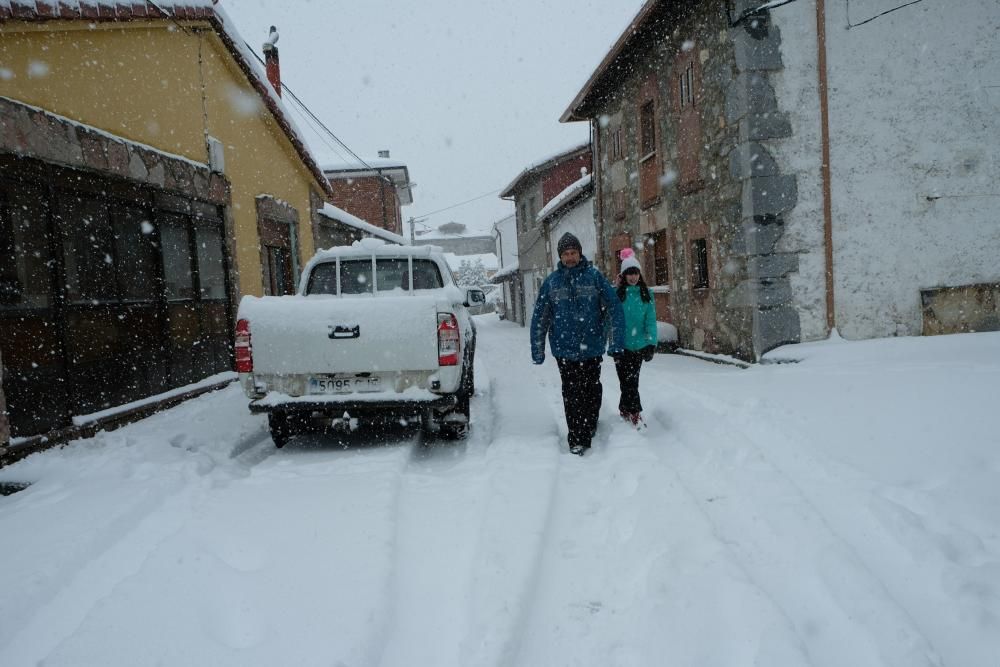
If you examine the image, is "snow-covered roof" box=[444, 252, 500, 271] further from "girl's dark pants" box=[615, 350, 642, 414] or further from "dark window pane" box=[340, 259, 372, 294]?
"girl's dark pants" box=[615, 350, 642, 414]

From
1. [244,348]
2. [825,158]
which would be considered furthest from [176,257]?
[825,158]

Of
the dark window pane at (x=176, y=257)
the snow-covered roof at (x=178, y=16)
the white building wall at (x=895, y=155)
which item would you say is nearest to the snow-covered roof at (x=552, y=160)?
the snow-covered roof at (x=178, y=16)

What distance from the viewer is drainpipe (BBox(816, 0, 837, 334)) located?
771 centimetres

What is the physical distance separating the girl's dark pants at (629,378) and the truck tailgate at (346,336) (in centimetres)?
177

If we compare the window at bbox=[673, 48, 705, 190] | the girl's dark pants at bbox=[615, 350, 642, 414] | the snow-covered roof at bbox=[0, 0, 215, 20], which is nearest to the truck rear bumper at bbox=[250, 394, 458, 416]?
the girl's dark pants at bbox=[615, 350, 642, 414]

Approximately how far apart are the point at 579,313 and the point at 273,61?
565 inches

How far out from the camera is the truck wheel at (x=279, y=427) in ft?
16.5

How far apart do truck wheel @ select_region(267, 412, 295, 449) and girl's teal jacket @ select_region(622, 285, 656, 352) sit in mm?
3184

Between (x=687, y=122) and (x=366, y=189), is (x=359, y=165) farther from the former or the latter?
(x=687, y=122)

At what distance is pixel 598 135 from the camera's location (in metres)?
14.9

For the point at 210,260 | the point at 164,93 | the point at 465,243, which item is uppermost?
the point at 465,243

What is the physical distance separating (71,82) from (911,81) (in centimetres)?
1024

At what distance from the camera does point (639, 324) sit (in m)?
5.54

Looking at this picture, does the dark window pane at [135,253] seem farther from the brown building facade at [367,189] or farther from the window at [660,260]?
the brown building facade at [367,189]
